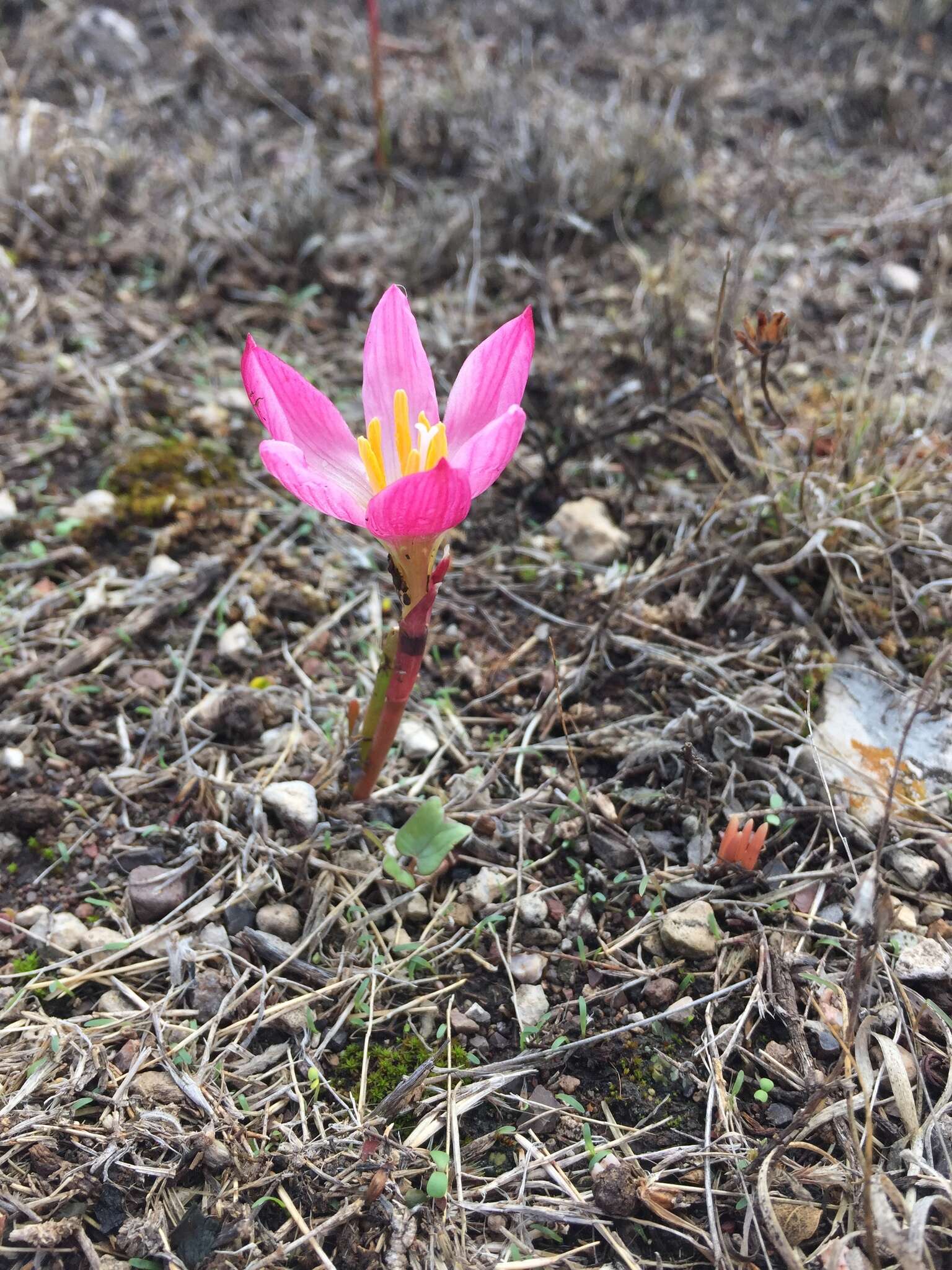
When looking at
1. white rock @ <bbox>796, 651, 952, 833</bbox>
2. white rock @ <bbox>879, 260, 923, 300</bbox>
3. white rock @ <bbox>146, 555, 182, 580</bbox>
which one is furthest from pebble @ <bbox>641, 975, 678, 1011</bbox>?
white rock @ <bbox>879, 260, 923, 300</bbox>

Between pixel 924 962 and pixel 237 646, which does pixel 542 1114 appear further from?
pixel 237 646

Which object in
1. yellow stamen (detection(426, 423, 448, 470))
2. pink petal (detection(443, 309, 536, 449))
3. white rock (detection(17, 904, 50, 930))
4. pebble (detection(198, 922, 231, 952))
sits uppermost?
pink petal (detection(443, 309, 536, 449))

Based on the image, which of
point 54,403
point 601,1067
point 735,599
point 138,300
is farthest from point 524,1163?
point 138,300

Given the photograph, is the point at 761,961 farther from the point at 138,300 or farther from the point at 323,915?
the point at 138,300

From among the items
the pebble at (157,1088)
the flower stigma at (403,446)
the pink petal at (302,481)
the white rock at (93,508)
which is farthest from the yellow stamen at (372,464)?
the white rock at (93,508)

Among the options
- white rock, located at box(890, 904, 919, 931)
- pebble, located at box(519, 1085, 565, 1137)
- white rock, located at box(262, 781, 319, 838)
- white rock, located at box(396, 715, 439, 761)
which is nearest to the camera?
pebble, located at box(519, 1085, 565, 1137)

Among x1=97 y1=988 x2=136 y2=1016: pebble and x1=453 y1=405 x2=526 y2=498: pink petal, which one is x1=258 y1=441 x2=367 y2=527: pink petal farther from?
x1=97 y1=988 x2=136 y2=1016: pebble
